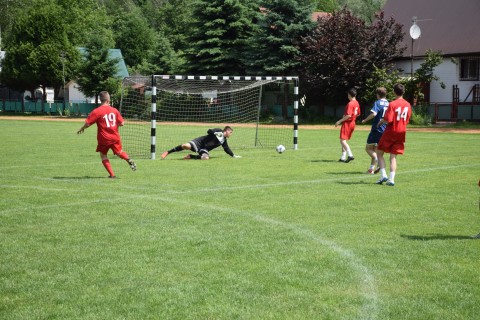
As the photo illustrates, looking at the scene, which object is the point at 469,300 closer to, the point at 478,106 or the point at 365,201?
the point at 365,201

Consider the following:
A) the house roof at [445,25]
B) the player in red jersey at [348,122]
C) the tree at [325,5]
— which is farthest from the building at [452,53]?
the tree at [325,5]

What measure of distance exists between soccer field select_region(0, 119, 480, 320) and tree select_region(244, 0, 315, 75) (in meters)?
33.2

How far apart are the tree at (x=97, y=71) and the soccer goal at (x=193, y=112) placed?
22.1 metres

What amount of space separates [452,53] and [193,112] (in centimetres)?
1883

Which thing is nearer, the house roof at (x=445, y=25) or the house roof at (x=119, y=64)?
the house roof at (x=445, y=25)

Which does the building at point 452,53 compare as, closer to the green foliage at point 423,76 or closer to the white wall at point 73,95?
the green foliage at point 423,76

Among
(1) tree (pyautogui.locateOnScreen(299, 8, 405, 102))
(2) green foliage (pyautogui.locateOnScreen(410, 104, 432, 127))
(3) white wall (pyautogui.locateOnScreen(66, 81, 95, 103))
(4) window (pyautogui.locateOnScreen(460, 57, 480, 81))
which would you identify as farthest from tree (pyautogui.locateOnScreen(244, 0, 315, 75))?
(3) white wall (pyautogui.locateOnScreen(66, 81, 95, 103))

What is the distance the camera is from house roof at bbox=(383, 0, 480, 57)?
137 feet

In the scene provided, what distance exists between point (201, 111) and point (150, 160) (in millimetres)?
16993

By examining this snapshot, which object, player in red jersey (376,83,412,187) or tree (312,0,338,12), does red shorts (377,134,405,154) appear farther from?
tree (312,0,338,12)

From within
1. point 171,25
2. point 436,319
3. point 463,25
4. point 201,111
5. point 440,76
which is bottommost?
point 436,319

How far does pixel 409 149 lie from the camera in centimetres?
2156

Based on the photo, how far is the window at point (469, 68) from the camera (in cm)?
4153

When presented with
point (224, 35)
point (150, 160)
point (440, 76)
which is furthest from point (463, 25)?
point (150, 160)
